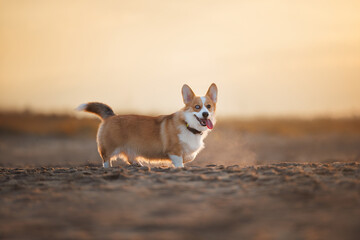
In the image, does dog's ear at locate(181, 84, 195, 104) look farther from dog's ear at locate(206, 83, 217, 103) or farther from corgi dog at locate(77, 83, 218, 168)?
dog's ear at locate(206, 83, 217, 103)

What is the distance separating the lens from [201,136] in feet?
24.9

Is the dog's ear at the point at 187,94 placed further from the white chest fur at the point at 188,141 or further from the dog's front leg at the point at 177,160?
the dog's front leg at the point at 177,160

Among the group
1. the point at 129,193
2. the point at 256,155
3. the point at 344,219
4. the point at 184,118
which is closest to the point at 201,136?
the point at 184,118

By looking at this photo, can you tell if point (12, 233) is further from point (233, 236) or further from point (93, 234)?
point (233, 236)

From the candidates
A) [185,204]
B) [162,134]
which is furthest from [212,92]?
[185,204]

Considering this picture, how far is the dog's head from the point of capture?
24.0ft

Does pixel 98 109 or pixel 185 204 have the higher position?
pixel 98 109

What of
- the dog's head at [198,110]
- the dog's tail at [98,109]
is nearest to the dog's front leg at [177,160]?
the dog's head at [198,110]

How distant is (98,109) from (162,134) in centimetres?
131

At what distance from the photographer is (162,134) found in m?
7.50

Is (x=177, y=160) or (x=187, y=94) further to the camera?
(x=187, y=94)

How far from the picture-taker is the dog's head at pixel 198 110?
732cm

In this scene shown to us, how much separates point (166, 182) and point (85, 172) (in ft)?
4.58

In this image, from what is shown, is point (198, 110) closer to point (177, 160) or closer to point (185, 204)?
point (177, 160)
